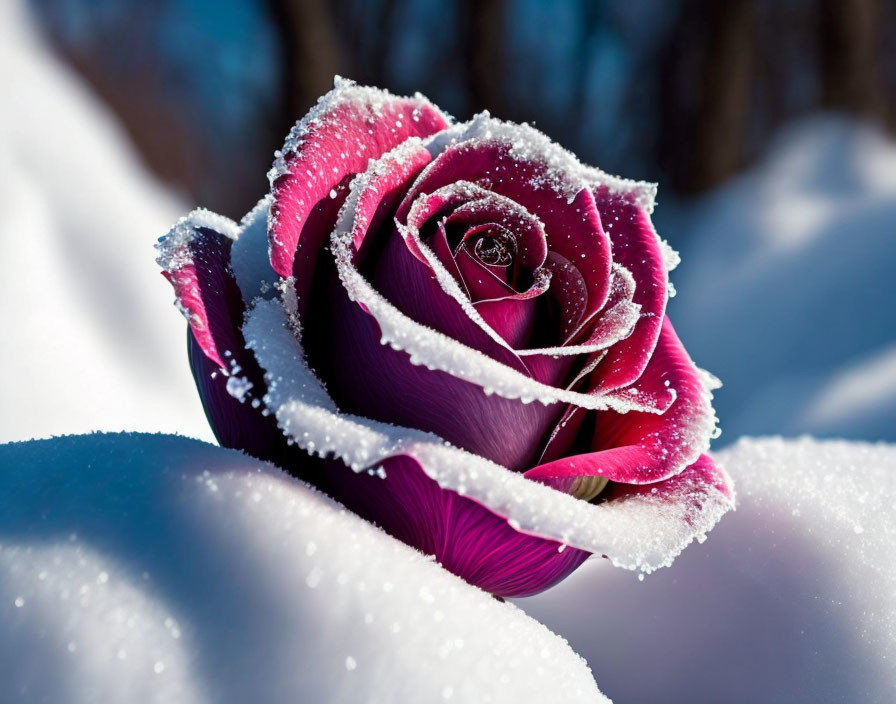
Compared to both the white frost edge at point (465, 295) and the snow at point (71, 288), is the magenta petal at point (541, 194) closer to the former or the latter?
the white frost edge at point (465, 295)

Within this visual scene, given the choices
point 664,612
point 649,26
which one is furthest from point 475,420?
point 649,26

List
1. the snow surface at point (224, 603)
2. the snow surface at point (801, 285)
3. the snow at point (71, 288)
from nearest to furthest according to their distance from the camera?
the snow surface at point (224, 603) < the snow at point (71, 288) < the snow surface at point (801, 285)

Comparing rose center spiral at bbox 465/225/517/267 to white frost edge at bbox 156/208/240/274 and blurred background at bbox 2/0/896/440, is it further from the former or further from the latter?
blurred background at bbox 2/0/896/440

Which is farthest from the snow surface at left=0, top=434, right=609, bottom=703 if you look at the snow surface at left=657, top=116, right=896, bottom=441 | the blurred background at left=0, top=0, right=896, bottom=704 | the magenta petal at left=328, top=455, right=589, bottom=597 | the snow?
the snow surface at left=657, top=116, right=896, bottom=441

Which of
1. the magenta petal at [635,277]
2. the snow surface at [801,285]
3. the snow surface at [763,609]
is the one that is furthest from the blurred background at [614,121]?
the magenta petal at [635,277]


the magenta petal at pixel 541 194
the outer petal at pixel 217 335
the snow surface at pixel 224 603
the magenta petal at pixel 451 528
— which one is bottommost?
the snow surface at pixel 224 603

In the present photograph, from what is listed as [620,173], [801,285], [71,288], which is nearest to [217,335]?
[71,288]

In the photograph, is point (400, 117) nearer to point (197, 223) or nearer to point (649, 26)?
point (197, 223)

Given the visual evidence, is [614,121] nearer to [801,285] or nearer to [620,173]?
[620,173]
